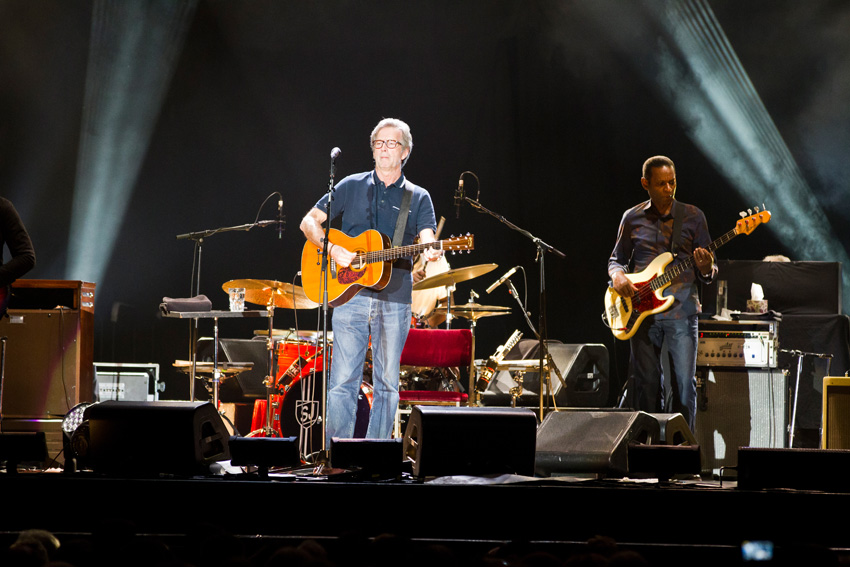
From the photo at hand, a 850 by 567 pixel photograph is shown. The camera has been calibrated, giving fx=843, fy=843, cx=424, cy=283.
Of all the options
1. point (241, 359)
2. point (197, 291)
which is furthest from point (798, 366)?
point (197, 291)

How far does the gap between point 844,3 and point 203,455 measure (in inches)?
280

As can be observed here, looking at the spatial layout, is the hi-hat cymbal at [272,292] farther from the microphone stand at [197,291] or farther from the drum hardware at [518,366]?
the drum hardware at [518,366]

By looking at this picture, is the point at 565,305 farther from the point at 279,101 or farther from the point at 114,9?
the point at 114,9

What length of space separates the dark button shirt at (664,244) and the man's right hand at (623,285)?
8 centimetres

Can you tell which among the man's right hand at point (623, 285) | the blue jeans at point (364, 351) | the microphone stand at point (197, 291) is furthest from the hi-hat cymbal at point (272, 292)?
the man's right hand at point (623, 285)

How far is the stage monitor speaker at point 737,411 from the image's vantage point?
5840mm

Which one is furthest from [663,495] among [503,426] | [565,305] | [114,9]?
[114,9]

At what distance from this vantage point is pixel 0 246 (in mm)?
5637

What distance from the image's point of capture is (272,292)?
6.71 meters

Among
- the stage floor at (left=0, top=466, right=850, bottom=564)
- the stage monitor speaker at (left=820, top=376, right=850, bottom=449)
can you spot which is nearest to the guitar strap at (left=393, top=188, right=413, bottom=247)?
the stage floor at (left=0, top=466, right=850, bottom=564)

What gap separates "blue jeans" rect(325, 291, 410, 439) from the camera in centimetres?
482

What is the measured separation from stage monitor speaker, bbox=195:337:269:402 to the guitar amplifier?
4.05 metres

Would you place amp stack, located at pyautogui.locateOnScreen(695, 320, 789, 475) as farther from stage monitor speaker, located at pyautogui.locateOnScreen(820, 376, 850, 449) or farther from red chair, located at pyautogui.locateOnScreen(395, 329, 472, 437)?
red chair, located at pyautogui.locateOnScreen(395, 329, 472, 437)

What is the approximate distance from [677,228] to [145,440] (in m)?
3.74
